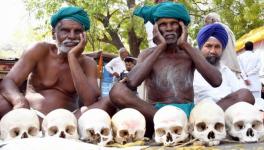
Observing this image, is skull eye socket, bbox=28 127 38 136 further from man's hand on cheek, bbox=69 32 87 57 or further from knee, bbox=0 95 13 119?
man's hand on cheek, bbox=69 32 87 57

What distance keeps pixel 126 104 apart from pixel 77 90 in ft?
1.75

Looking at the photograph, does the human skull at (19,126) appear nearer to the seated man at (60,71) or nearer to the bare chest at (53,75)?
the seated man at (60,71)

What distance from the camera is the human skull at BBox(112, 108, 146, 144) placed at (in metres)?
3.54

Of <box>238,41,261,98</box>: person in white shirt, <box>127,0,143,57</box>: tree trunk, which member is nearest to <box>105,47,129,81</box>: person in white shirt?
<box>238,41,261,98</box>: person in white shirt

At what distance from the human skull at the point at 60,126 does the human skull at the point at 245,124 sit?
112cm

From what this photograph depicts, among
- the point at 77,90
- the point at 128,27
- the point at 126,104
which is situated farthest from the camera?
the point at 128,27

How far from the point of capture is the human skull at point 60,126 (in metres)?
3.44

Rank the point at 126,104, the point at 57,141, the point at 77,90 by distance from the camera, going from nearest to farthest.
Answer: the point at 57,141
the point at 126,104
the point at 77,90

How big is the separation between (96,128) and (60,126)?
0.24 meters

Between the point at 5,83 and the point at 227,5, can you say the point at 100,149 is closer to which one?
the point at 5,83

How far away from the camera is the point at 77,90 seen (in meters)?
4.28

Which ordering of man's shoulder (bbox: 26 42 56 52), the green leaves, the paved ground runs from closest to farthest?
the paved ground < man's shoulder (bbox: 26 42 56 52) < the green leaves

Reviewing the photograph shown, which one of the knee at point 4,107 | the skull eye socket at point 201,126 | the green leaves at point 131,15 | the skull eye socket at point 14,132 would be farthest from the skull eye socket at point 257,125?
the green leaves at point 131,15

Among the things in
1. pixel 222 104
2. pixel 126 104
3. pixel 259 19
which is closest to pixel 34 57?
pixel 126 104
